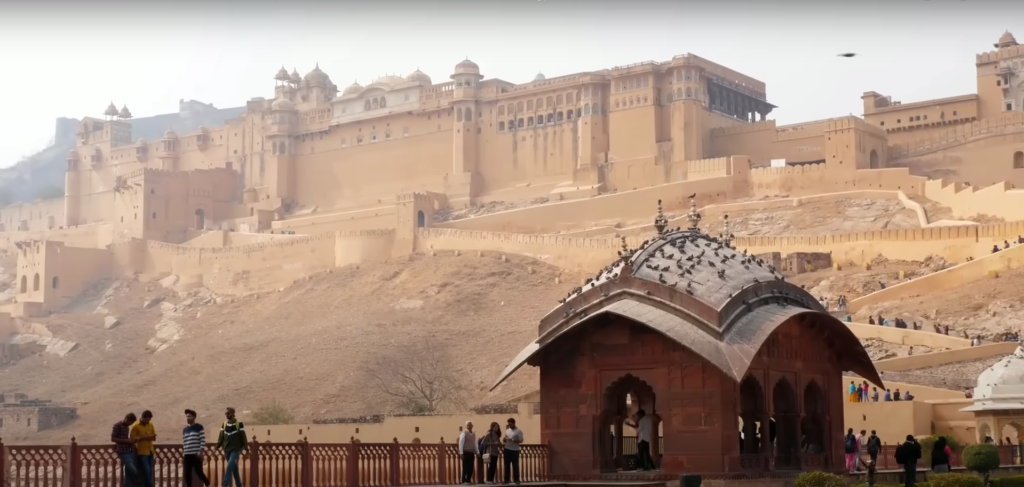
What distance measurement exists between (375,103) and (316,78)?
6.74 meters

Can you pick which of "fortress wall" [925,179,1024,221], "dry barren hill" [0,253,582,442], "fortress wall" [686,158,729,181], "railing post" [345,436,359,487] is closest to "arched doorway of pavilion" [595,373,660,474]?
"railing post" [345,436,359,487]

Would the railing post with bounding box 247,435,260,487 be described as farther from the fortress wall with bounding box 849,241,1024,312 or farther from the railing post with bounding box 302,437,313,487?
the fortress wall with bounding box 849,241,1024,312

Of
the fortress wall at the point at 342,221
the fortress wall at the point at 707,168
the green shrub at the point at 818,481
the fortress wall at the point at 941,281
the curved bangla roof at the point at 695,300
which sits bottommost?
the green shrub at the point at 818,481

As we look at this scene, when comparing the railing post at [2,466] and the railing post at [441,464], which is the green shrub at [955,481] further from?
the railing post at [2,466]

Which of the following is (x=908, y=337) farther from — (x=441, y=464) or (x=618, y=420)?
(x=441, y=464)

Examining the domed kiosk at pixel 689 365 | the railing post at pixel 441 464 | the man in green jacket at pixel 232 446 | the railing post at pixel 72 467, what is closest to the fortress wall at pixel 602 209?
the domed kiosk at pixel 689 365

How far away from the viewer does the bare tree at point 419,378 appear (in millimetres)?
34125

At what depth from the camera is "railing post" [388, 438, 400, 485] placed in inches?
517

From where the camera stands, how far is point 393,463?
13.2 m

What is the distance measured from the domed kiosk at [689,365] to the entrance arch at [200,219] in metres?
54.3

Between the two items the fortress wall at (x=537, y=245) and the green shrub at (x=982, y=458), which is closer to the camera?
the green shrub at (x=982, y=458)

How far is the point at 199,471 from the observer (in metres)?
12.2

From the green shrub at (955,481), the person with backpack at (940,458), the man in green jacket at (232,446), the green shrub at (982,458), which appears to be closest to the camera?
the man in green jacket at (232,446)

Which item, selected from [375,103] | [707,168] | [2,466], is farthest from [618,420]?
[375,103]
